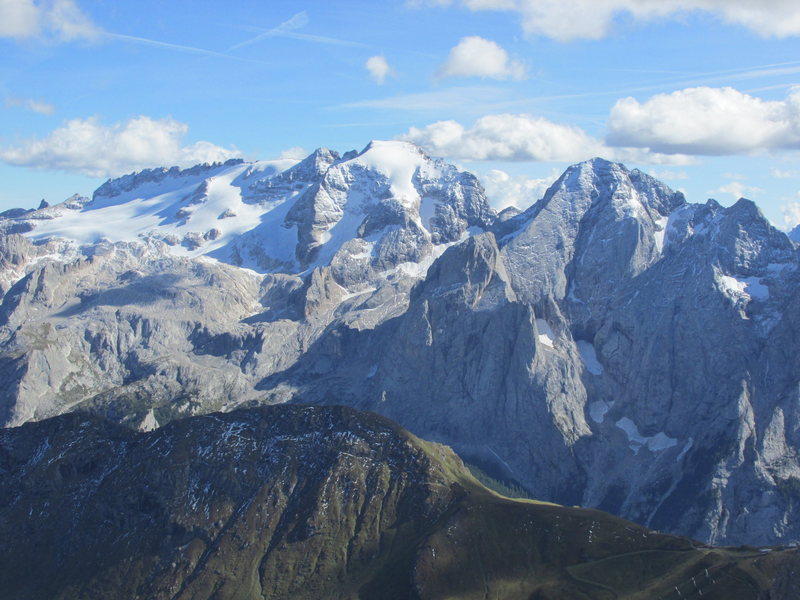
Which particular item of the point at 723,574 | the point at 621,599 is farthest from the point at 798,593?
the point at 621,599

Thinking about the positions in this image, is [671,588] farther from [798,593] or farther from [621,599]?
[798,593]

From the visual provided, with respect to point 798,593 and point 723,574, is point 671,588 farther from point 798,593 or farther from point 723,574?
point 798,593

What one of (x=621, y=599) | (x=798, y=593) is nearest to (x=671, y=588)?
(x=621, y=599)

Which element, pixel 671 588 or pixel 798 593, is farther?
pixel 671 588

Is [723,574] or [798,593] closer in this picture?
[798,593]

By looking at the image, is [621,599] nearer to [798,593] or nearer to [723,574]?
[723,574]
